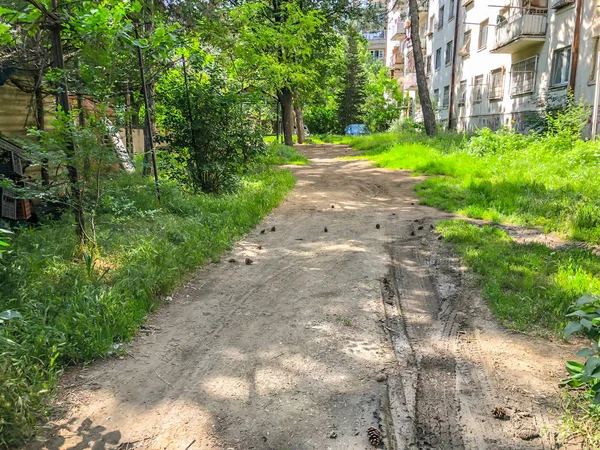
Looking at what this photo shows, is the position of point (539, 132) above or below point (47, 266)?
above

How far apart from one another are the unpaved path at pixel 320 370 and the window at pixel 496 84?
741 inches

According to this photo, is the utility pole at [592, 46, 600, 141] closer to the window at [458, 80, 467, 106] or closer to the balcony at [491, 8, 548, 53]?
the balcony at [491, 8, 548, 53]

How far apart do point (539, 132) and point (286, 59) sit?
28.6ft

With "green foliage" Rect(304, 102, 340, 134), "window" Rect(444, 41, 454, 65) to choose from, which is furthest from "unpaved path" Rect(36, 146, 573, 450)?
"green foliage" Rect(304, 102, 340, 134)

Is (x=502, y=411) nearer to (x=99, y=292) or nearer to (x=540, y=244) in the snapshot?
(x=99, y=292)

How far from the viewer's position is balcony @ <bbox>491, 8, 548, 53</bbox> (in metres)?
16.9

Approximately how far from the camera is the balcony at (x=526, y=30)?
16938 millimetres

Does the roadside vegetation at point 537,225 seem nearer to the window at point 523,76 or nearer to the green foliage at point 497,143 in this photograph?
the green foliage at point 497,143

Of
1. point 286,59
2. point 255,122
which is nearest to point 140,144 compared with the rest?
point 286,59

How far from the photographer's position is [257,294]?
4680 mm

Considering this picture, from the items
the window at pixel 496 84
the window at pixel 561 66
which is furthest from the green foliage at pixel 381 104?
the window at pixel 561 66

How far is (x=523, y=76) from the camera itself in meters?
18.8

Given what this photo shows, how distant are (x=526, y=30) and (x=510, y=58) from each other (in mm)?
3329

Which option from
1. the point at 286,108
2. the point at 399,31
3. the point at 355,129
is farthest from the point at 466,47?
the point at 355,129
